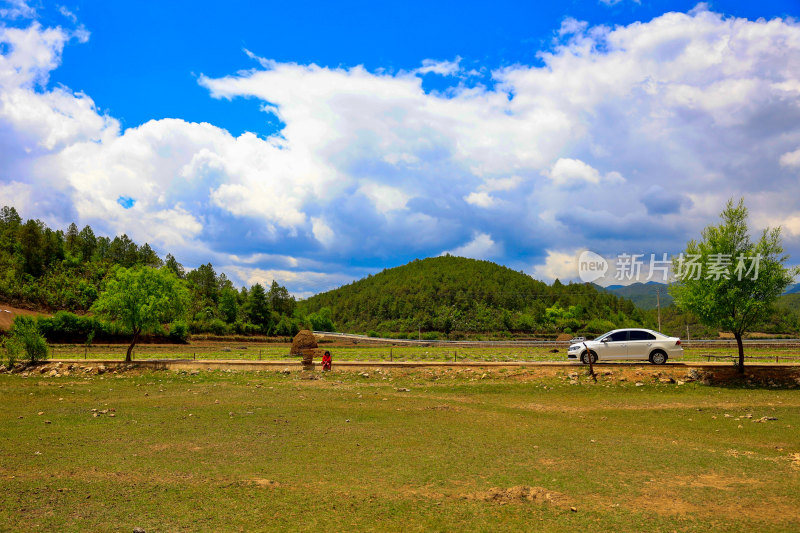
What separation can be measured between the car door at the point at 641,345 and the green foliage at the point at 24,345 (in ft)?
126

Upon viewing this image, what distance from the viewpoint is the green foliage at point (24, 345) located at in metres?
32.2

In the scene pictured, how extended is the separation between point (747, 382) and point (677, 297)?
531 centimetres

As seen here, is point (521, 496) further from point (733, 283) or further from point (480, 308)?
point (480, 308)

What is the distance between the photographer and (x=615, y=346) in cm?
2712

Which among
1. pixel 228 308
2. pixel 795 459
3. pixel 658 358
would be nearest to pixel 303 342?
pixel 658 358

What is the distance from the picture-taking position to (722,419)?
16422 mm

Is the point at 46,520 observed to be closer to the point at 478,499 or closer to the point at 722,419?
the point at 478,499

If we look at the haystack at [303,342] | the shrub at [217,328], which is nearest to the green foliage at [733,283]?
the haystack at [303,342]

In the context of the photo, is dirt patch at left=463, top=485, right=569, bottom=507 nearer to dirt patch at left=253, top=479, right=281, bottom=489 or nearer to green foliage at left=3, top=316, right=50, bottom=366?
dirt patch at left=253, top=479, right=281, bottom=489

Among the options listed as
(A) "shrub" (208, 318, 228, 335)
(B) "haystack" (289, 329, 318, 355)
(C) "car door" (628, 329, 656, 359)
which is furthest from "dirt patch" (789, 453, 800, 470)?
Result: (A) "shrub" (208, 318, 228, 335)

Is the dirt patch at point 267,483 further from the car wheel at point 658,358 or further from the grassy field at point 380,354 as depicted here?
the grassy field at point 380,354

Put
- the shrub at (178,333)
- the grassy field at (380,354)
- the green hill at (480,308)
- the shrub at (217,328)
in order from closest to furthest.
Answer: the grassy field at (380,354) → the shrub at (178,333) → the shrub at (217,328) → the green hill at (480,308)

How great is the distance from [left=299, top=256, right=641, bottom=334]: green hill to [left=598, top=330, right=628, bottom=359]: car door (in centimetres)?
9451

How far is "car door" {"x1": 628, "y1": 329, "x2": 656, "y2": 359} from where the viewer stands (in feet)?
88.2
